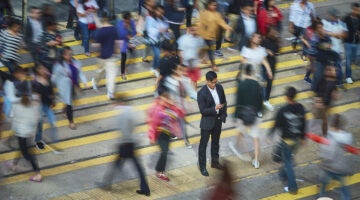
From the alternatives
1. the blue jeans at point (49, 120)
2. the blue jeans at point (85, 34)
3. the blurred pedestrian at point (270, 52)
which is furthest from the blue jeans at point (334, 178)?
the blue jeans at point (85, 34)

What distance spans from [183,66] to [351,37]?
505 cm

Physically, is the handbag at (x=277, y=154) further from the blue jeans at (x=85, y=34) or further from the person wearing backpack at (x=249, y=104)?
the blue jeans at (x=85, y=34)

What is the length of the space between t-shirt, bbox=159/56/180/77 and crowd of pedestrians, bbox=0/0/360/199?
21 millimetres

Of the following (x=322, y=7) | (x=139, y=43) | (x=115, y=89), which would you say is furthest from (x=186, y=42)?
(x=322, y=7)

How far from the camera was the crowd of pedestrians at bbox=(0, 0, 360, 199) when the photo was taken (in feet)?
42.9

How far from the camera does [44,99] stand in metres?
14.2

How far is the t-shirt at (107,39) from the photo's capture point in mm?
16016

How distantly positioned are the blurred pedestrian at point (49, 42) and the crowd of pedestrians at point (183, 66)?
2 centimetres

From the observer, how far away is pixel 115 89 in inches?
664

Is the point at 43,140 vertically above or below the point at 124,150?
below

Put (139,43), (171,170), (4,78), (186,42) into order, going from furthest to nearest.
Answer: (139,43)
(186,42)
(4,78)
(171,170)

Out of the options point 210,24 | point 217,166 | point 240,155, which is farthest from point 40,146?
point 210,24

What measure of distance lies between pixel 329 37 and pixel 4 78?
6.88 metres

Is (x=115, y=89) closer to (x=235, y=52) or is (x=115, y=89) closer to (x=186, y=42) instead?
(x=186, y=42)
